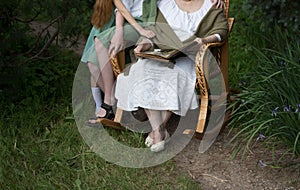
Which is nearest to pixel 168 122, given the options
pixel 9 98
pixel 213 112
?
pixel 213 112

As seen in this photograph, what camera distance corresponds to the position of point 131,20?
4230 millimetres

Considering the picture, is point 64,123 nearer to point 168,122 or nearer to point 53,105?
point 53,105

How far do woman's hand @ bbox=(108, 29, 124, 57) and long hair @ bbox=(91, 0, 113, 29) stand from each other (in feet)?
0.62

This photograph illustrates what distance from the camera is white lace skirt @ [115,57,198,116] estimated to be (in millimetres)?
3926

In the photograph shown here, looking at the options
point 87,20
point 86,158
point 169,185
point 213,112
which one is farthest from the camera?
point 87,20

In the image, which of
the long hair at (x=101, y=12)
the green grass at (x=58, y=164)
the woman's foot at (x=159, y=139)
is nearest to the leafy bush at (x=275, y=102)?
the woman's foot at (x=159, y=139)

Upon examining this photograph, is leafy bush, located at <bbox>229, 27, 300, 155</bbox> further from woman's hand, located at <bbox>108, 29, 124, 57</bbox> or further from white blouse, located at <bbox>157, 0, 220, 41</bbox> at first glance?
woman's hand, located at <bbox>108, 29, 124, 57</bbox>

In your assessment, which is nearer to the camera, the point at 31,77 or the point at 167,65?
the point at 167,65

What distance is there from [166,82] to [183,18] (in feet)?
1.79

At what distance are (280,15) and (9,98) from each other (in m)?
2.26

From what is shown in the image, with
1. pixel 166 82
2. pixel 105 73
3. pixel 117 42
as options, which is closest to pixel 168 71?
pixel 166 82

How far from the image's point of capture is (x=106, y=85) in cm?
437

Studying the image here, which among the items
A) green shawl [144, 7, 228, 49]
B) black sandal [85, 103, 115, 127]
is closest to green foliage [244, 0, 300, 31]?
green shawl [144, 7, 228, 49]

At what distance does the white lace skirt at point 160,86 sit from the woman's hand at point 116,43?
18 centimetres
